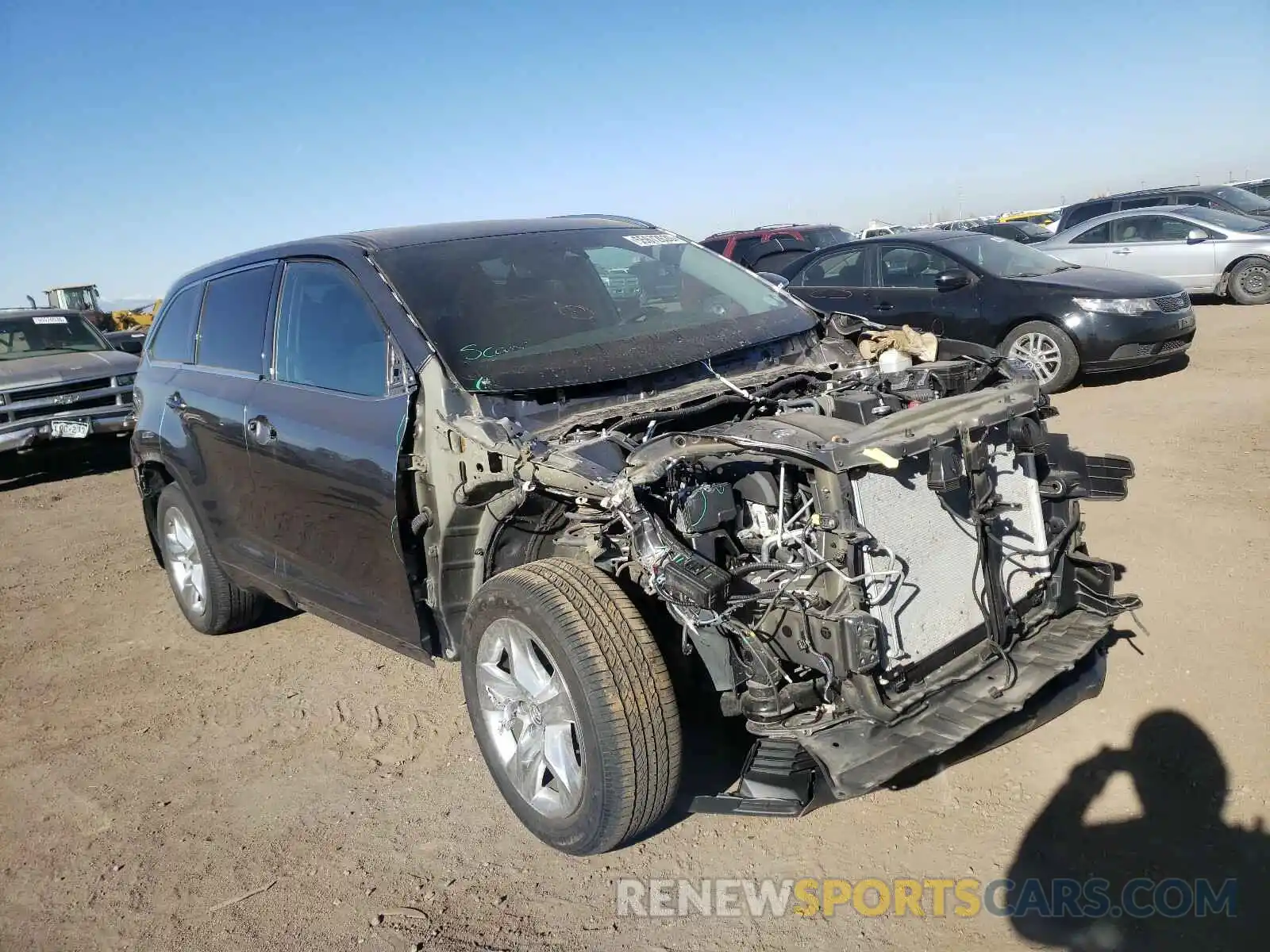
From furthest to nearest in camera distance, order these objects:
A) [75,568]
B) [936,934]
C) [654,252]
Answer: [75,568], [654,252], [936,934]

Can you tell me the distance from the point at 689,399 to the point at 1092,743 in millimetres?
1837

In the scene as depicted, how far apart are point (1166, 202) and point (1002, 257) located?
8.30 m

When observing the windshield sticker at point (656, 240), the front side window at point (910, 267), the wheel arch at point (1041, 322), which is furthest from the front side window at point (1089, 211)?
the windshield sticker at point (656, 240)

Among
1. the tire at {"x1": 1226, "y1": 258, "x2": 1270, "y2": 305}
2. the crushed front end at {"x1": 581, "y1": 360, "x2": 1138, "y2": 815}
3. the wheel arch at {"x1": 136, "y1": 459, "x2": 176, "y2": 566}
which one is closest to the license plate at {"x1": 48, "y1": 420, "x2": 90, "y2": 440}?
the wheel arch at {"x1": 136, "y1": 459, "x2": 176, "y2": 566}

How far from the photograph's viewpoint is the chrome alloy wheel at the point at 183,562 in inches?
203

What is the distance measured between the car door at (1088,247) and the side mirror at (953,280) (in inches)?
187

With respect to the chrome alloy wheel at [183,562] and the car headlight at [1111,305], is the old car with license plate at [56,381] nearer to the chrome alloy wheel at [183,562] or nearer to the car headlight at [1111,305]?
the chrome alloy wheel at [183,562]

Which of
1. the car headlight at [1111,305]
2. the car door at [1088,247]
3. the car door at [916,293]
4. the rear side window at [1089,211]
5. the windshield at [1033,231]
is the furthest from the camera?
the windshield at [1033,231]

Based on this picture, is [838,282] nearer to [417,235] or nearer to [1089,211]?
[417,235]

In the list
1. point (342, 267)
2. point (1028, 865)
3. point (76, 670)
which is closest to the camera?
point (1028, 865)

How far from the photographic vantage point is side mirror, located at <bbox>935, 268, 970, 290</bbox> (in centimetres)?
862

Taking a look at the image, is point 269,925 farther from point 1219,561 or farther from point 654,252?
point 1219,561

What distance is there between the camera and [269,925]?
2953mm

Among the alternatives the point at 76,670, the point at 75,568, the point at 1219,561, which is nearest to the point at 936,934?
the point at 1219,561
